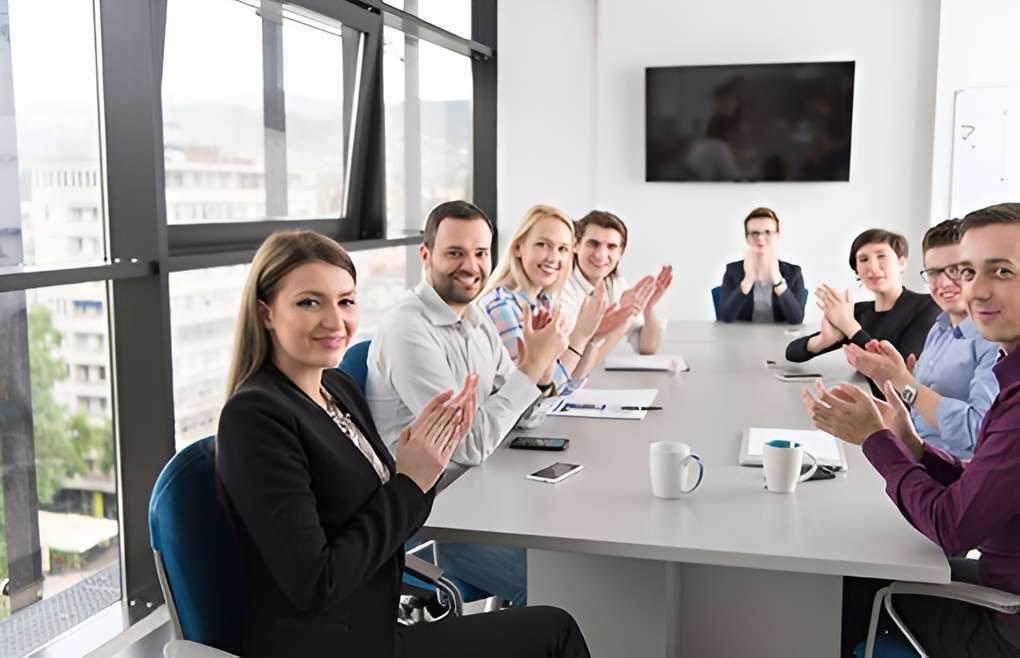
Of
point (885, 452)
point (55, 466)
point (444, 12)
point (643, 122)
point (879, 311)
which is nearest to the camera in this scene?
point (885, 452)

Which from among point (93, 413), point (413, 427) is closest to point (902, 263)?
point (413, 427)

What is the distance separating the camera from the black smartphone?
7.95 ft

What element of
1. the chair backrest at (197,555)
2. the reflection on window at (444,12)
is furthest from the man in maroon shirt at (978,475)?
the reflection on window at (444,12)

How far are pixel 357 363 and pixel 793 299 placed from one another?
3.35 m

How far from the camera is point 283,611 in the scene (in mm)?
1592

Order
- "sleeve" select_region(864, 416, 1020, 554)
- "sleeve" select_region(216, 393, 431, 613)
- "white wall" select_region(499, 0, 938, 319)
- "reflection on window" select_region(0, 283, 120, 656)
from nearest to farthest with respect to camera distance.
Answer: "sleeve" select_region(216, 393, 431, 613) < "sleeve" select_region(864, 416, 1020, 554) < "reflection on window" select_region(0, 283, 120, 656) < "white wall" select_region(499, 0, 938, 319)

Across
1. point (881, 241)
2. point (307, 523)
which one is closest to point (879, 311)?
point (881, 241)

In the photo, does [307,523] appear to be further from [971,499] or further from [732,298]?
[732,298]

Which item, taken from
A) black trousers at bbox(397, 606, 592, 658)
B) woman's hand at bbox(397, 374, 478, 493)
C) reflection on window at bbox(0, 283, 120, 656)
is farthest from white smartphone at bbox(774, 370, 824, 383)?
reflection on window at bbox(0, 283, 120, 656)

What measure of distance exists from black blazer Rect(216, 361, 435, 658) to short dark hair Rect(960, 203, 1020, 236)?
3.92ft

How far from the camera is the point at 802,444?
2402mm

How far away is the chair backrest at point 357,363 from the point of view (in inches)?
100

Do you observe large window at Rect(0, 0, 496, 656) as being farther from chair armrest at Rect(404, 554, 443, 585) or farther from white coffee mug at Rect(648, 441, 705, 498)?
white coffee mug at Rect(648, 441, 705, 498)

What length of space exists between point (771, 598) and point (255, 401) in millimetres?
1243
